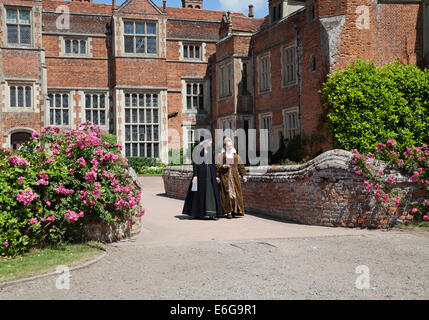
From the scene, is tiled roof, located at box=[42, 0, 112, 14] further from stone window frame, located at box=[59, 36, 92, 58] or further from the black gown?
the black gown

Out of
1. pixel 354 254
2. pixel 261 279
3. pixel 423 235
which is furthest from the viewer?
pixel 423 235

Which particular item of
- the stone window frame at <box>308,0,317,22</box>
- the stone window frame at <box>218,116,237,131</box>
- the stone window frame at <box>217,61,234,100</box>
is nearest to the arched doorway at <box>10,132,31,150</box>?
the stone window frame at <box>218,116,237,131</box>

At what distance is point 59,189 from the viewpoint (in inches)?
269

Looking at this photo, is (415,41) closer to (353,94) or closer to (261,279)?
(353,94)

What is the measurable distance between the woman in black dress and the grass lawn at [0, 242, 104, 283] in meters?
3.40

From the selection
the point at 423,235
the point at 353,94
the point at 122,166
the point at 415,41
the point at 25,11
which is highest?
the point at 25,11

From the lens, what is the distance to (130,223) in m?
8.05

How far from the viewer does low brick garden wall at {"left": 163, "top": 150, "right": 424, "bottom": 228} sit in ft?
28.0

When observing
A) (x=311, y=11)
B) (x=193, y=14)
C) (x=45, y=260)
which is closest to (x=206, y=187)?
(x=45, y=260)

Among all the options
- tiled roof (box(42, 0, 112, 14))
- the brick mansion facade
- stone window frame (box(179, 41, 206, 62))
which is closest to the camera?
the brick mansion facade

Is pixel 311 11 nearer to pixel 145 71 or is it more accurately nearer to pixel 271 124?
pixel 271 124

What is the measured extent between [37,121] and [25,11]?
18.6 ft
